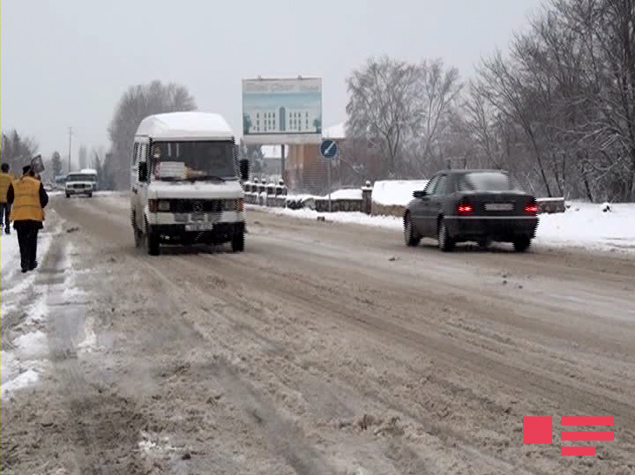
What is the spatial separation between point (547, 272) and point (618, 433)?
8193mm

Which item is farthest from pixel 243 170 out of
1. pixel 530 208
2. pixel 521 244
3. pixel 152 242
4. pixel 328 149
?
pixel 328 149

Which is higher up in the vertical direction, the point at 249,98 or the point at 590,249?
the point at 249,98

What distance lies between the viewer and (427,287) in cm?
1088

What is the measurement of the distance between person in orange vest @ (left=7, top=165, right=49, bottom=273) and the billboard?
42.7 meters

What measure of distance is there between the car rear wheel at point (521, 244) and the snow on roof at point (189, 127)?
591 centimetres

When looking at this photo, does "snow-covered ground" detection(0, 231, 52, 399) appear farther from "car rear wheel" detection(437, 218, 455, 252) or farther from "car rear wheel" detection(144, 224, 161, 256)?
"car rear wheel" detection(437, 218, 455, 252)

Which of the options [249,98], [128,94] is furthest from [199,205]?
[128,94]

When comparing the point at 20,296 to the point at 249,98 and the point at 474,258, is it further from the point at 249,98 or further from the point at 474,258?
the point at 249,98

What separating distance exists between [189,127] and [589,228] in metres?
10.6

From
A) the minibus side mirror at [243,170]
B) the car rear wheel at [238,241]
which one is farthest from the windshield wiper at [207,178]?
the car rear wheel at [238,241]

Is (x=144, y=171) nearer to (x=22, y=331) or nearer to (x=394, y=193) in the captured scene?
(x=22, y=331)

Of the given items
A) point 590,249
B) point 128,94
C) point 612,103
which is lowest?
point 590,249

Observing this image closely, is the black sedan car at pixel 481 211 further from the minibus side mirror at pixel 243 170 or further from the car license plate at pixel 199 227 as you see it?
the car license plate at pixel 199 227

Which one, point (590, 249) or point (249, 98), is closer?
point (590, 249)
